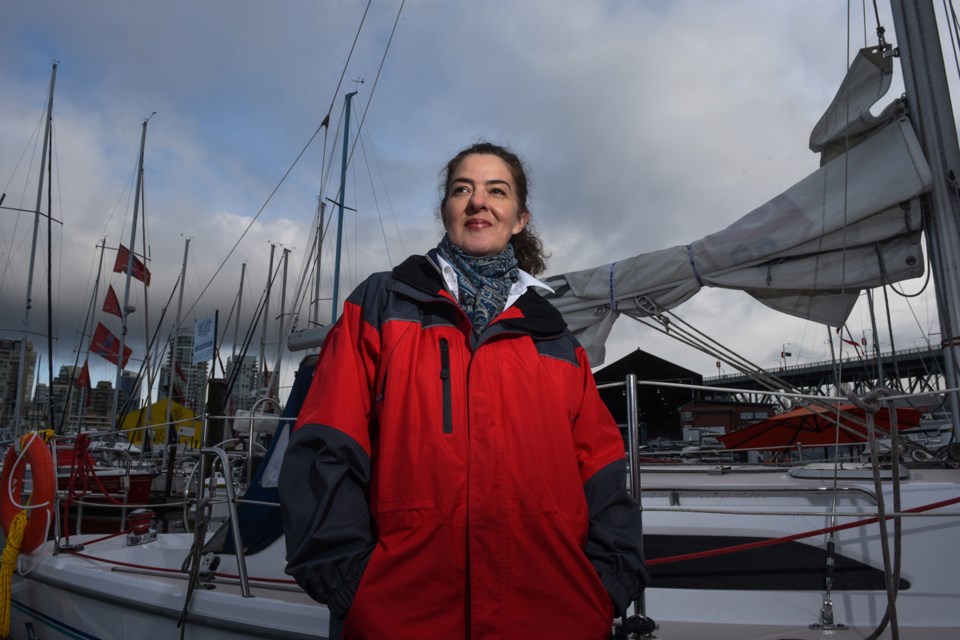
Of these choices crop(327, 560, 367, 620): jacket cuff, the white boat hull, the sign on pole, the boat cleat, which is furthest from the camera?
the sign on pole

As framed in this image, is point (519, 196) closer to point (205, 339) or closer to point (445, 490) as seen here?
point (445, 490)

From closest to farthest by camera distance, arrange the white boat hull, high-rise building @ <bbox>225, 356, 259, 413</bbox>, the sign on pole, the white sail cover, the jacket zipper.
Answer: the jacket zipper, the white boat hull, the white sail cover, the sign on pole, high-rise building @ <bbox>225, 356, 259, 413</bbox>

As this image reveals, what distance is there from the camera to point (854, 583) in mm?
2789

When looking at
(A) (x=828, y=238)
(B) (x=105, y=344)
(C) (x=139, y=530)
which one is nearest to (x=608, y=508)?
(A) (x=828, y=238)

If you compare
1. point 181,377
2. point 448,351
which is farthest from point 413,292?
point 181,377

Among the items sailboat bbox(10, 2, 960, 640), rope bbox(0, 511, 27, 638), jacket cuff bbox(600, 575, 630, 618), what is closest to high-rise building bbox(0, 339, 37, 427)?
rope bbox(0, 511, 27, 638)

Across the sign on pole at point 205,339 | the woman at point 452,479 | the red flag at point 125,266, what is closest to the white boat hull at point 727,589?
the woman at point 452,479

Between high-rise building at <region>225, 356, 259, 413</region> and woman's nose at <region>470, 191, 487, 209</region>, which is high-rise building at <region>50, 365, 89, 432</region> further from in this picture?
woman's nose at <region>470, 191, 487, 209</region>

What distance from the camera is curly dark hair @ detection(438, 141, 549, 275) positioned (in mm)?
1969

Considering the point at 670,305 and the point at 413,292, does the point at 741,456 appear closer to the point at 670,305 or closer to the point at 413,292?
the point at 670,305

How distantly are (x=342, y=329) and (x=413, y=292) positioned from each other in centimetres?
21

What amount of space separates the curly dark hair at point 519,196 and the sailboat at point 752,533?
0.67 meters

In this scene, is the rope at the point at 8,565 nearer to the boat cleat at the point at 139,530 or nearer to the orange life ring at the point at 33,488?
the orange life ring at the point at 33,488

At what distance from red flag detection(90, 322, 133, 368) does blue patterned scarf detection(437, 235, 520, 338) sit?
20.6m
